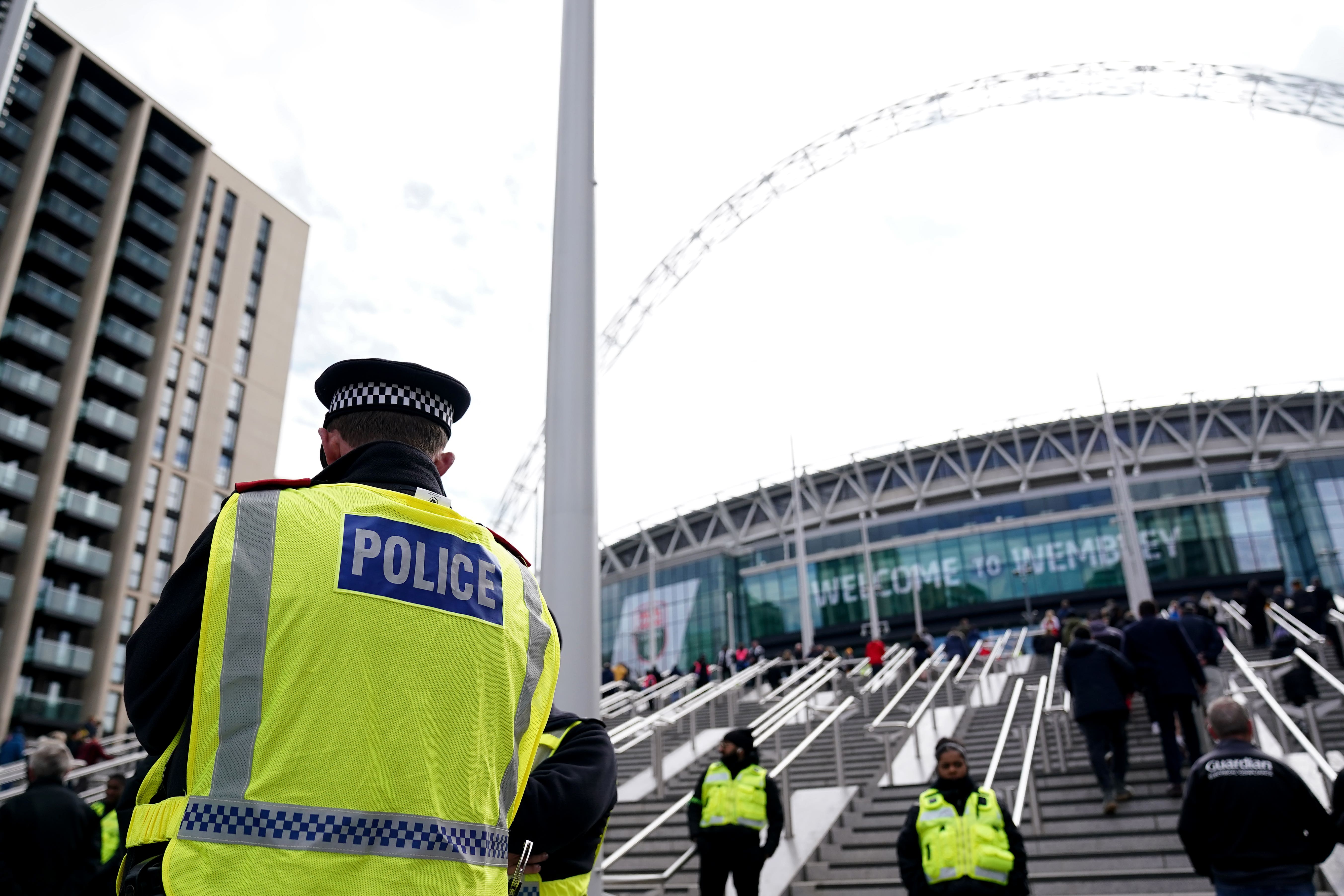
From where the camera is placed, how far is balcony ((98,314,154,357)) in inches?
1893

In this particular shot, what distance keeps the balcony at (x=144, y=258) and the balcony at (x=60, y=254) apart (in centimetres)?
214

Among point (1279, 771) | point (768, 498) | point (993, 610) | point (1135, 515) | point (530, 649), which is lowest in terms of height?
point (1279, 771)

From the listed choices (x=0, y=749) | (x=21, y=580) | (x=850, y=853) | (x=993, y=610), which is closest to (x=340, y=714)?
(x=850, y=853)

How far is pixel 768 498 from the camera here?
64250 millimetres

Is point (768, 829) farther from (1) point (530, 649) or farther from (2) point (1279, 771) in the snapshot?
(1) point (530, 649)

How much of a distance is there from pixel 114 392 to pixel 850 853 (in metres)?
48.9

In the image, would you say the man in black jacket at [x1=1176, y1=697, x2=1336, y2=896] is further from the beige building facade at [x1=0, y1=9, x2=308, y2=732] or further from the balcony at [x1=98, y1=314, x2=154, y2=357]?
the balcony at [x1=98, y1=314, x2=154, y2=357]

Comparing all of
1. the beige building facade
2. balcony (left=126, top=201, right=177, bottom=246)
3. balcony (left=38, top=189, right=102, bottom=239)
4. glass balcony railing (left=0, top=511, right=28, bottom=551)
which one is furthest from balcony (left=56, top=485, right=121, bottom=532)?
balcony (left=126, top=201, right=177, bottom=246)

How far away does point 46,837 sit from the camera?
5.83m

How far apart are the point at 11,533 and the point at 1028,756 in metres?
44.3

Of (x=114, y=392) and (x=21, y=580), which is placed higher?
(x=114, y=392)

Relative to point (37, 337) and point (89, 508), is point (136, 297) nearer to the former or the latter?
point (37, 337)

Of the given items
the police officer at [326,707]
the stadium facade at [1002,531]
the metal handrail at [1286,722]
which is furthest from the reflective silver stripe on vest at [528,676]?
the stadium facade at [1002,531]

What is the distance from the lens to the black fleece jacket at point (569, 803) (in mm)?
1821
